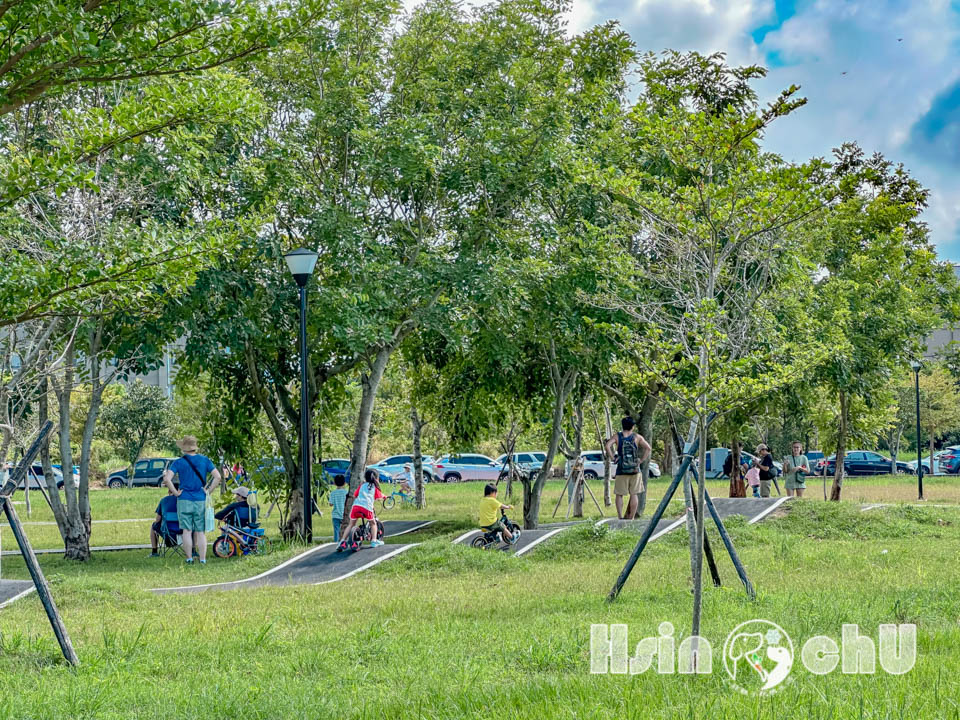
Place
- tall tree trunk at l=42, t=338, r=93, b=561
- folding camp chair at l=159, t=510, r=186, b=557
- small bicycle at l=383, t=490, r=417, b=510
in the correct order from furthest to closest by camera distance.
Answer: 1. small bicycle at l=383, t=490, r=417, b=510
2. folding camp chair at l=159, t=510, r=186, b=557
3. tall tree trunk at l=42, t=338, r=93, b=561

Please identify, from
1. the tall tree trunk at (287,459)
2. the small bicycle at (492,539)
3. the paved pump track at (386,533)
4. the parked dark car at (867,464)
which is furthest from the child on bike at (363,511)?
the parked dark car at (867,464)

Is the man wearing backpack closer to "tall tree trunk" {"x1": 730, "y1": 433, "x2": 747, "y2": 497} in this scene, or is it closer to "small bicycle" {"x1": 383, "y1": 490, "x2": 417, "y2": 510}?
"tall tree trunk" {"x1": 730, "y1": 433, "x2": 747, "y2": 497}

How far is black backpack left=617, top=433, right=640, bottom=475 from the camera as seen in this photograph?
16.1 meters

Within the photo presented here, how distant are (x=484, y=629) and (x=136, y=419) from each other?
4551 cm

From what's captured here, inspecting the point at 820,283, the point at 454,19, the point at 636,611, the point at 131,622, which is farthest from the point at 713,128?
the point at 820,283

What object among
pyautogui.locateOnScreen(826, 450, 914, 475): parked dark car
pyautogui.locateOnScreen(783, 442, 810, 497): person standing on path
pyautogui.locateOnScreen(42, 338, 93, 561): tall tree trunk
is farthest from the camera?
pyautogui.locateOnScreen(826, 450, 914, 475): parked dark car

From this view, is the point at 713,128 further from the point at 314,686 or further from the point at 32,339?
the point at 32,339

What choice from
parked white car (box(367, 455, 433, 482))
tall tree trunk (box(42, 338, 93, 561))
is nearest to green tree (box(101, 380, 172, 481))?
parked white car (box(367, 455, 433, 482))

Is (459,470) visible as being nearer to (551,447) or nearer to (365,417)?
(551,447)

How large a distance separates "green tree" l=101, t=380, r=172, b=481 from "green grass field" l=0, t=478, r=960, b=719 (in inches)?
1432

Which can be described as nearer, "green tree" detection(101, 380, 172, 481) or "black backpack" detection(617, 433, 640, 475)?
"black backpack" detection(617, 433, 640, 475)

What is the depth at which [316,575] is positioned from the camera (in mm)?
13641

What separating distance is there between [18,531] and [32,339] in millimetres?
8950

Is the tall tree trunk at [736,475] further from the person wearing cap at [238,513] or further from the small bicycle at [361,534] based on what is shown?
the person wearing cap at [238,513]
